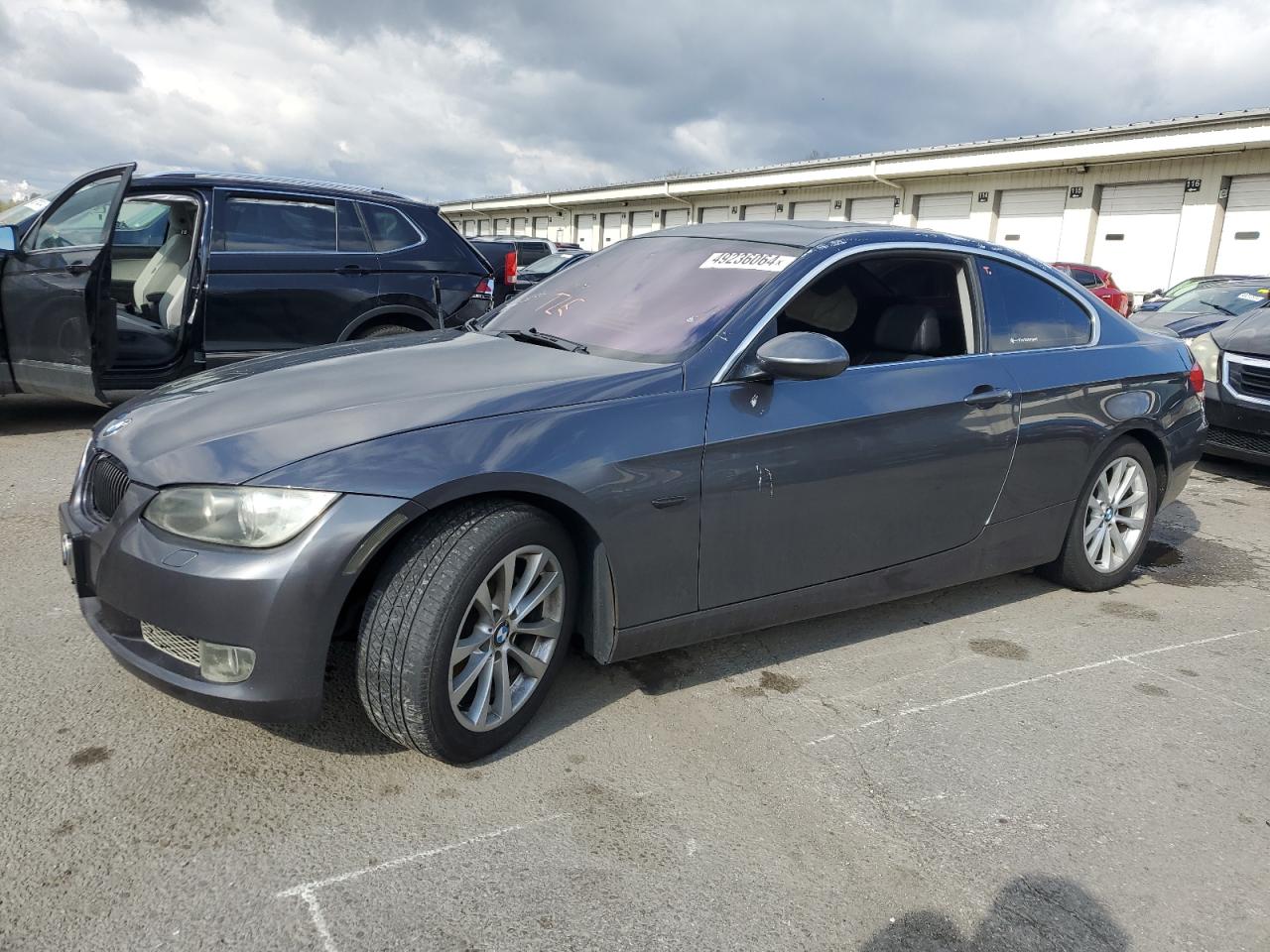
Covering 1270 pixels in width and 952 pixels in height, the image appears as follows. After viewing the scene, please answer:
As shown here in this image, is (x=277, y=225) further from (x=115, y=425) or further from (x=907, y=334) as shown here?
(x=907, y=334)

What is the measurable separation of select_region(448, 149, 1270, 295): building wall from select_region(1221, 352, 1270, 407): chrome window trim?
13054 millimetres

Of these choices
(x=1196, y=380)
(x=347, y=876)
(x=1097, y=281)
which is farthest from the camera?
(x=1097, y=281)

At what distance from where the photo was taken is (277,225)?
6773mm

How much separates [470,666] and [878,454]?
160 centimetres

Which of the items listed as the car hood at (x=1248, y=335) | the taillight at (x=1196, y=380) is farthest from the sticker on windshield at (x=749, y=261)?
the car hood at (x=1248, y=335)

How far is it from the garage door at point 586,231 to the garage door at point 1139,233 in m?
24.6

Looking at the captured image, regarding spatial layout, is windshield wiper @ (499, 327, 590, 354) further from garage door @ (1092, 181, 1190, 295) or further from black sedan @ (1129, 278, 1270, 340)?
garage door @ (1092, 181, 1190, 295)

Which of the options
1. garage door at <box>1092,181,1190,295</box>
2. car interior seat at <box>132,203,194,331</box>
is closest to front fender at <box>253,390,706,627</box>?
car interior seat at <box>132,203,194,331</box>

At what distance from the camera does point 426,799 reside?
2533 mm

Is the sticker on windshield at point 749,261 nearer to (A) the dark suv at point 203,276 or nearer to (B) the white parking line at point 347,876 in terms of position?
(B) the white parking line at point 347,876

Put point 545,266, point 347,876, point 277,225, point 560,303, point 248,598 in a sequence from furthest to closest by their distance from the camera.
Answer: point 545,266, point 277,225, point 560,303, point 248,598, point 347,876

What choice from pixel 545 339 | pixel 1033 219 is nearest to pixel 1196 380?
pixel 545 339

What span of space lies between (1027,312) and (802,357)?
5.17ft

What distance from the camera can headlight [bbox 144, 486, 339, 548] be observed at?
2.36m
